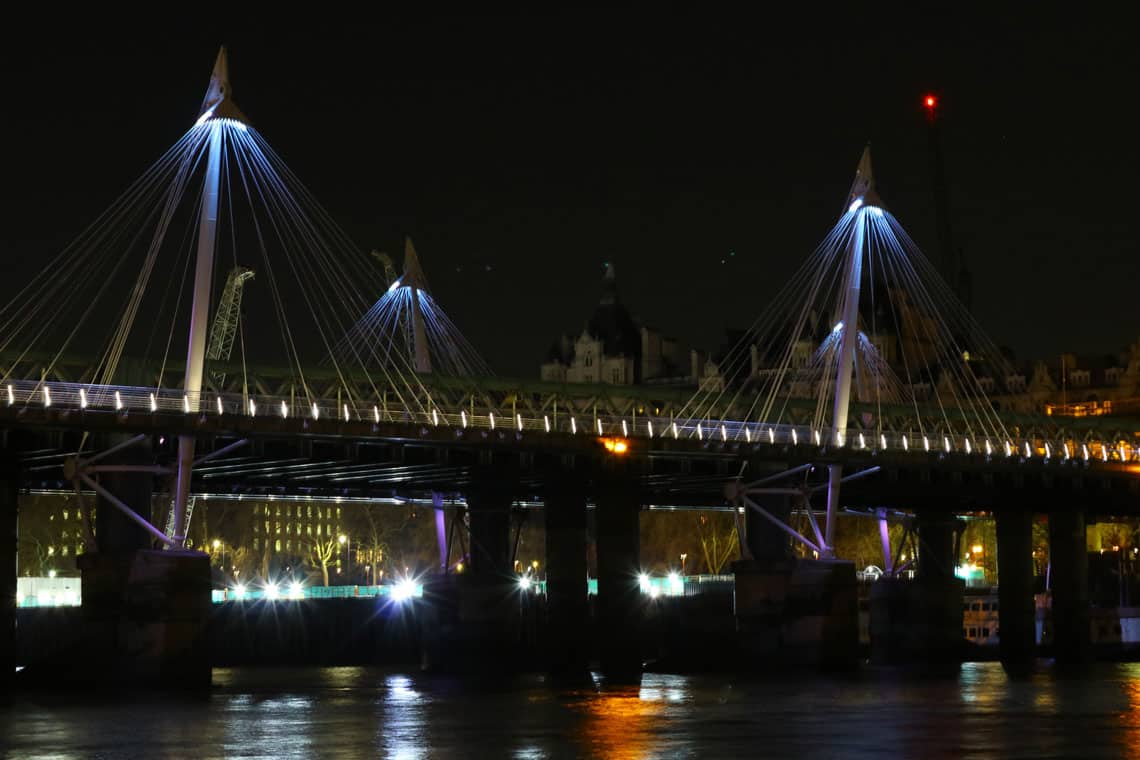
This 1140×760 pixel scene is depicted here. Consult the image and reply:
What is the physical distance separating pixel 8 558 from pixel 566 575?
3418 centimetres

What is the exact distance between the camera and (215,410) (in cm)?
9131

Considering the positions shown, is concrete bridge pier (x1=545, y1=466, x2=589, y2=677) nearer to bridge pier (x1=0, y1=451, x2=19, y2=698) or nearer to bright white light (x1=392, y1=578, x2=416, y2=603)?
bright white light (x1=392, y1=578, x2=416, y2=603)

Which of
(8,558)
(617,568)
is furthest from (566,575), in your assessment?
(8,558)

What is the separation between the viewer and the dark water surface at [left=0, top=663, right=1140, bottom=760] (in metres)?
58.9

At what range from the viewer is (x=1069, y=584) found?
5379 inches

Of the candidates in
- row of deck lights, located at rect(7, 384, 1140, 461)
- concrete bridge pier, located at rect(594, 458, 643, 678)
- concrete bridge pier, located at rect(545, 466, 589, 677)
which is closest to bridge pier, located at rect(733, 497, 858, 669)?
concrete bridge pier, located at rect(594, 458, 643, 678)

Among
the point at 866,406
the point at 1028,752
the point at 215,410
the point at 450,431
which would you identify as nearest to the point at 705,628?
the point at 866,406

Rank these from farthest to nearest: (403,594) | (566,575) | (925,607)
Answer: (403,594)
(925,607)
(566,575)

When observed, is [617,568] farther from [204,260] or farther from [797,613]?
[204,260]

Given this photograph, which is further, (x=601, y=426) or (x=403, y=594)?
(x=403, y=594)

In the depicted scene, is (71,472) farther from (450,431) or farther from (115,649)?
(450,431)

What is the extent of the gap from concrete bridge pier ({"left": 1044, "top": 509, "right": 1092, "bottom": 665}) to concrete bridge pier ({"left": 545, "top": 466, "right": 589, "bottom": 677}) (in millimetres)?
38168

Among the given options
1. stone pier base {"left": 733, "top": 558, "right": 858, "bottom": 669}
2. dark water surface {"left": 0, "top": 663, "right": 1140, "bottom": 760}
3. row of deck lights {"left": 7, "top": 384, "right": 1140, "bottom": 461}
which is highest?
row of deck lights {"left": 7, "top": 384, "right": 1140, "bottom": 461}

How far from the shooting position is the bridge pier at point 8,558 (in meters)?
95.1
